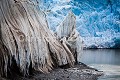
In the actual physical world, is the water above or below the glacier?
below

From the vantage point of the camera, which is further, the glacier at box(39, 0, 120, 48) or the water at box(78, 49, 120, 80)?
the glacier at box(39, 0, 120, 48)

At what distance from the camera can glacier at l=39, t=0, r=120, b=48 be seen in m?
58.7

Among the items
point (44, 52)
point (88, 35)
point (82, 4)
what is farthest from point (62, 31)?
point (82, 4)

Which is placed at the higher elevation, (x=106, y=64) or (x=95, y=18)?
(x=95, y=18)

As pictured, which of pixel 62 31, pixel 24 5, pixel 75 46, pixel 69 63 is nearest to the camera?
pixel 24 5

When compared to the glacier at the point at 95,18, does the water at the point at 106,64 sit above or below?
below

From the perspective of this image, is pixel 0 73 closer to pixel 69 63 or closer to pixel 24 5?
pixel 24 5

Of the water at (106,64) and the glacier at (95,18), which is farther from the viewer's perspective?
the glacier at (95,18)

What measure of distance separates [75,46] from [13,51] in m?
9.33

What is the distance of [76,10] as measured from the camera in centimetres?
6047

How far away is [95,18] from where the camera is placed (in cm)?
6006

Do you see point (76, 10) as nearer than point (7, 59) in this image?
No

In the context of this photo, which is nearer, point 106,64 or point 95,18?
point 106,64

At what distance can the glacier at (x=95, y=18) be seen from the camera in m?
58.7
